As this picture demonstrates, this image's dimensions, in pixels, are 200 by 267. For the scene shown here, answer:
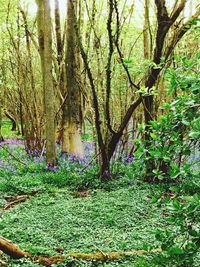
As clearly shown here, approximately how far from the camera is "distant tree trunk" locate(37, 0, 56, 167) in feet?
28.3

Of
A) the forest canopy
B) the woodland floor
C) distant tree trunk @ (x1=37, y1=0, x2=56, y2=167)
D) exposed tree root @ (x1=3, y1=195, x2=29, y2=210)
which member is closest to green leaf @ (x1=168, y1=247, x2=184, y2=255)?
the forest canopy

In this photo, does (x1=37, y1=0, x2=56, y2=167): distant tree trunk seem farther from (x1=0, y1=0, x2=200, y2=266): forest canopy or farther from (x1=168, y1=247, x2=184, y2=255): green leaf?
(x1=168, y1=247, x2=184, y2=255): green leaf

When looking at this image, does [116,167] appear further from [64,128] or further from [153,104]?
[64,128]

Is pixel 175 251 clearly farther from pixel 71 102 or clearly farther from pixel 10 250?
pixel 71 102

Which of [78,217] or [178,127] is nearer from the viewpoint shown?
[178,127]

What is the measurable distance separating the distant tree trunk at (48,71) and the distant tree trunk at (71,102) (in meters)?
1.13

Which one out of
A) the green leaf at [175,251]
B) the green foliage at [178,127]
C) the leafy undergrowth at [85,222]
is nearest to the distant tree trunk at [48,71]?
the leafy undergrowth at [85,222]

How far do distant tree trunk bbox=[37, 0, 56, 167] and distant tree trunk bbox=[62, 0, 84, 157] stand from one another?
113 cm

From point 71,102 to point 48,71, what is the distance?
6.91ft

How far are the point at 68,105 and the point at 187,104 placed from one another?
358 inches

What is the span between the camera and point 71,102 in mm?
10719

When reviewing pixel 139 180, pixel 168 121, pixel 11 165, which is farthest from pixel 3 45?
pixel 168 121

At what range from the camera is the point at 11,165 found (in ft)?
31.4

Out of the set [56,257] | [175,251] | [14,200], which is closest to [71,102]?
[14,200]
